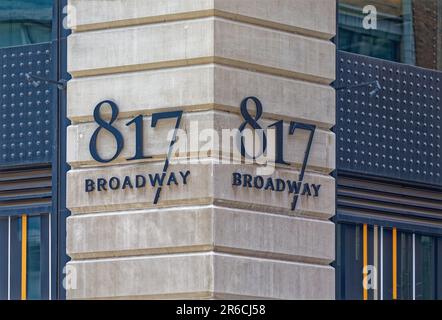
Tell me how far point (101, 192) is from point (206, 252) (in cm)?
234

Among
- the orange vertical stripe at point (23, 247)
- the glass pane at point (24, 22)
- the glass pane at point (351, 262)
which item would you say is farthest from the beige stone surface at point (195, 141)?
the glass pane at point (24, 22)

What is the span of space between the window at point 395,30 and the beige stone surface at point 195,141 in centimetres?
250

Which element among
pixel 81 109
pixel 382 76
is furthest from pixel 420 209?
pixel 81 109

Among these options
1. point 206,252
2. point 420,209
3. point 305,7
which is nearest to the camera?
point 206,252

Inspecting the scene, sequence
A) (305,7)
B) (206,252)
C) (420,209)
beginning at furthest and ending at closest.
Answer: (420,209) → (305,7) → (206,252)

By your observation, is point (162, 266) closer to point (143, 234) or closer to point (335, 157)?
point (143, 234)

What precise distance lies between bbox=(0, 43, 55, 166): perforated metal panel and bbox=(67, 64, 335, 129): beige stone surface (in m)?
0.99

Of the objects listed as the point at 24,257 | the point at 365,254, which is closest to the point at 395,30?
the point at 365,254

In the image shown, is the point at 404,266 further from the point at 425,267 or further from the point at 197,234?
the point at 197,234

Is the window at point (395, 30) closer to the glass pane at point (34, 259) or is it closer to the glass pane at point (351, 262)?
the glass pane at point (351, 262)

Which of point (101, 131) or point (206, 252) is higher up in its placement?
point (101, 131)

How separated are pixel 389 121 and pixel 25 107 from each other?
6.77 meters

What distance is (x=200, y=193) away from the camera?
2856 cm

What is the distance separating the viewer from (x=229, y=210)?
94.0 feet
